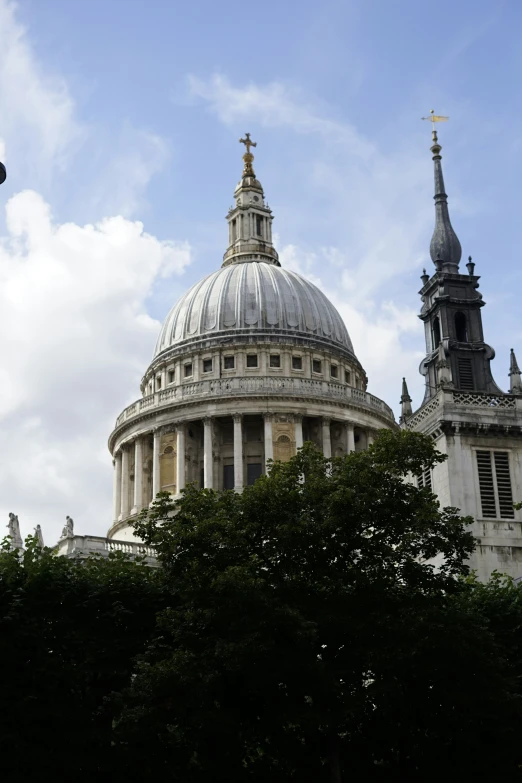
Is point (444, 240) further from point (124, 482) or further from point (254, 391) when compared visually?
point (124, 482)

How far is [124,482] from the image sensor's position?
87.8 metres

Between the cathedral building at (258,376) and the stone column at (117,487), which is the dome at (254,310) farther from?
the stone column at (117,487)

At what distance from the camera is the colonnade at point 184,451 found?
81.8 m

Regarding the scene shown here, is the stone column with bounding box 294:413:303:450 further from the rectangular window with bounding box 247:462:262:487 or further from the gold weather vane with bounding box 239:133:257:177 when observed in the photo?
the gold weather vane with bounding box 239:133:257:177

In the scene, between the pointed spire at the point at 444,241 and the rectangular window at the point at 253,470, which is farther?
the rectangular window at the point at 253,470

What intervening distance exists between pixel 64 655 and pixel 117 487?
53.9 m

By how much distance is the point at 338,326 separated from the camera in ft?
316

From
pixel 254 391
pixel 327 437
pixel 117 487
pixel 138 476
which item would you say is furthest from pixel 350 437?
pixel 117 487

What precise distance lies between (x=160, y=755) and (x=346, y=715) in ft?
19.6

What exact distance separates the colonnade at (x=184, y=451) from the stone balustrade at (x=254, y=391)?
169 cm

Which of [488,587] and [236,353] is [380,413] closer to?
[236,353]

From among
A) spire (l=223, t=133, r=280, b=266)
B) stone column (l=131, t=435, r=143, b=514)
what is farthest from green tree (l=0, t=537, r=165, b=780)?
spire (l=223, t=133, r=280, b=266)

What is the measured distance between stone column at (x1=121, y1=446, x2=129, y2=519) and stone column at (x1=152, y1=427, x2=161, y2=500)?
10.0ft

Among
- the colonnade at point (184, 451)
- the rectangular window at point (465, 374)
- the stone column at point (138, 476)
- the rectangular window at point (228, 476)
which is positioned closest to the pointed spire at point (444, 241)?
the rectangular window at point (465, 374)
